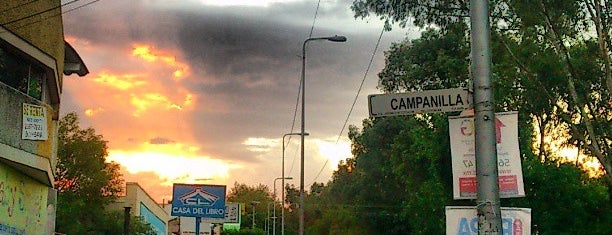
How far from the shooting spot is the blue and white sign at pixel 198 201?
2419 centimetres

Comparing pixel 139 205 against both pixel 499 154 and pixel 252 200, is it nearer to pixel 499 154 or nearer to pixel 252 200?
pixel 499 154

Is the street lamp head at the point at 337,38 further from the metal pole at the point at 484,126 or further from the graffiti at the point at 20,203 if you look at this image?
the metal pole at the point at 484,126

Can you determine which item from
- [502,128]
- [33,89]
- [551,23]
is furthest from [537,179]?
[502,128]

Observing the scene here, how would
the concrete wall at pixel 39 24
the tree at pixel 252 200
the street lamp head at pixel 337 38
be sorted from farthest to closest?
1. the tree at pixel 252 200
2. the street lamp head at pixel 337 38
3. the concrete wall at pixel 39 24

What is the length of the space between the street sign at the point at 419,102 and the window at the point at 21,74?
489 inches

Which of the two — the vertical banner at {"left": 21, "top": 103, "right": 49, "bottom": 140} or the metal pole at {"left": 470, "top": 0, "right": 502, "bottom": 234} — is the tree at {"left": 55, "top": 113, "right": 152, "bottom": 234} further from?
the metal pole at {"left": 470, "top": 0, "right": 502, "bottom": 234}

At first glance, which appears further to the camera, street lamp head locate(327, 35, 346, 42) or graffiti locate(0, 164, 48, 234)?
street lamp head locate(327, 35, 346, 42)

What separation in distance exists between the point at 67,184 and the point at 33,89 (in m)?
35.6

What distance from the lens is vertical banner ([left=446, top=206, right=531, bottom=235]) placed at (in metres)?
9.18

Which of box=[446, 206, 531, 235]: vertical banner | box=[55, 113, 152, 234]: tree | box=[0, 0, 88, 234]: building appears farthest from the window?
box=[55, 113, 152, 234]: tree

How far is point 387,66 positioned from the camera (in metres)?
49.6

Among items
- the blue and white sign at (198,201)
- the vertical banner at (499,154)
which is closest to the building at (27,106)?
the blue and white sign at (198,201)

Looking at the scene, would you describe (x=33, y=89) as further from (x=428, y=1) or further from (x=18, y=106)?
(x=428, y=1)

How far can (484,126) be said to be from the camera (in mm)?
8656
